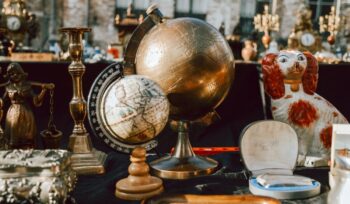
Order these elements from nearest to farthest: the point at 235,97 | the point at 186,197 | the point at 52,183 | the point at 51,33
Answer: the point at 52,183, the point at 186,197, the point at 235,97, the point at 51,33

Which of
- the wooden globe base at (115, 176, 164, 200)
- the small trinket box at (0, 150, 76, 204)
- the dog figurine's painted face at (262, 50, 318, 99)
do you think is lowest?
the wooden globe base at (115, 176, 164, 200)

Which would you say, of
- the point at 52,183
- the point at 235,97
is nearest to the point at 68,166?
the point at 52,183

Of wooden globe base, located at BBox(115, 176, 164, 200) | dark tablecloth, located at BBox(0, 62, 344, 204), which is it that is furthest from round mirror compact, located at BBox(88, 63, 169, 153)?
dark tablecloth, located at BBox(0, 62, 344, 204)

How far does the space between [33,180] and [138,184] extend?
1.07ft

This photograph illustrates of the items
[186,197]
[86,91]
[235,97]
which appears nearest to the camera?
[186,197]

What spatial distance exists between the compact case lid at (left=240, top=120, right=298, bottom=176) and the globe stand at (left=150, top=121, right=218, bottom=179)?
5.8 inches

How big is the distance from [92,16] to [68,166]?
8239mm

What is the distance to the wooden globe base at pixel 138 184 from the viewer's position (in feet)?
4.17

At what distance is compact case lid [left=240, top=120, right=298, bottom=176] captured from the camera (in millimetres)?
1510

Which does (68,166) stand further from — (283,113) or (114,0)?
(114,0)

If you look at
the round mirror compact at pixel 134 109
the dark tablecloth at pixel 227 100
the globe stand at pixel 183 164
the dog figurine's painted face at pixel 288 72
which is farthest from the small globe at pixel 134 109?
the dark tablecloth at pixel 227 100

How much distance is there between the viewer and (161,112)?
1253 mm

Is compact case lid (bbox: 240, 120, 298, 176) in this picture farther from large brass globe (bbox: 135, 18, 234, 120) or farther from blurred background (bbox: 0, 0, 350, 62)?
blurred background (bbox: 0, 0, 350, 62)

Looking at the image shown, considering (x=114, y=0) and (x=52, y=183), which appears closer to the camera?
(x=52, y=183)
